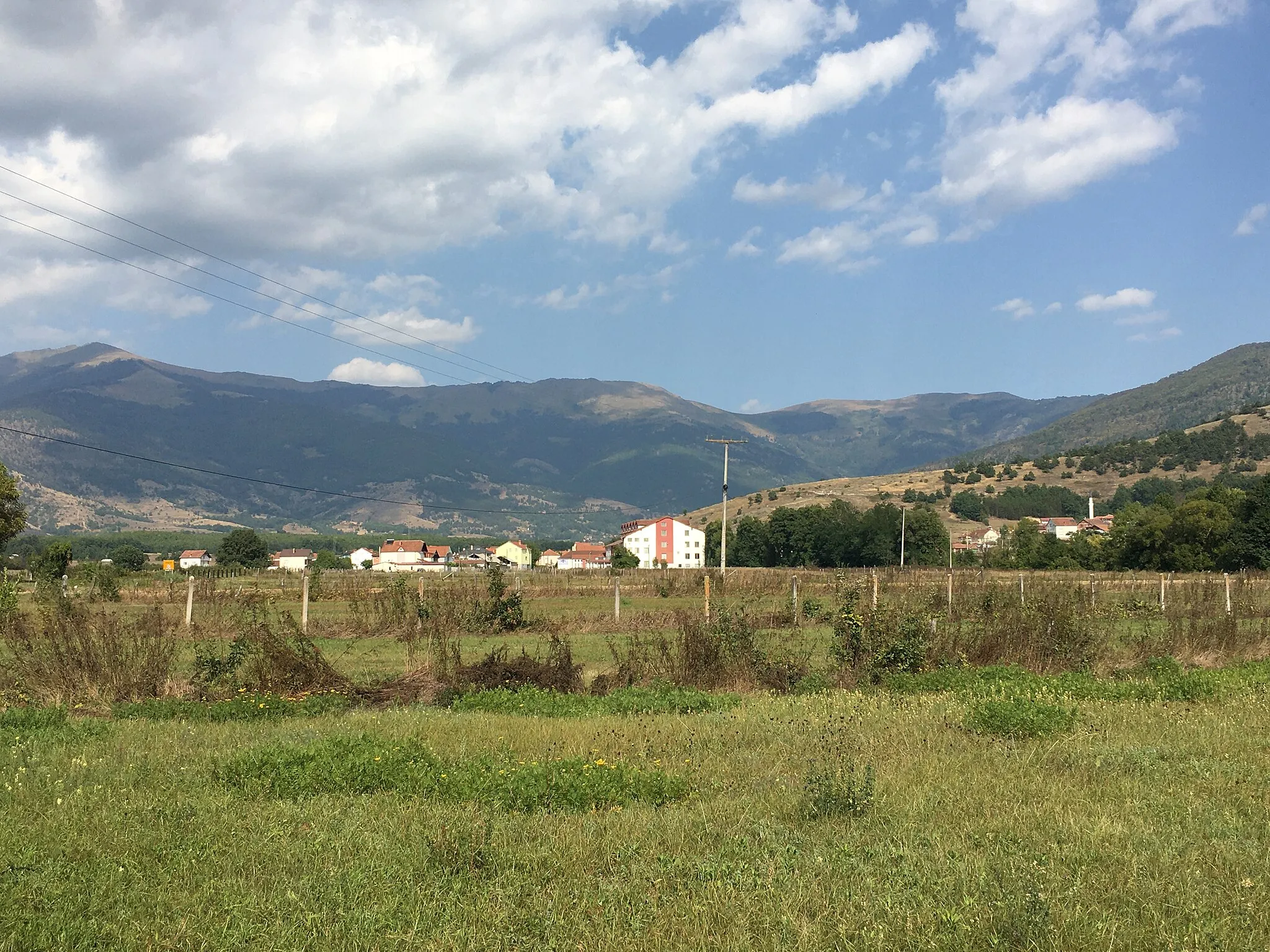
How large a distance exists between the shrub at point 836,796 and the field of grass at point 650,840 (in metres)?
0.03

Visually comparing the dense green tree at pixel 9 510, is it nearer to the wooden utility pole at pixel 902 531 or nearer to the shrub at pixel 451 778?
the shrub at pixel 451 778

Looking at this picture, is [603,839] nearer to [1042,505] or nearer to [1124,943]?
[1124,943]

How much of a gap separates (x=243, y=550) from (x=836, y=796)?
12207cm

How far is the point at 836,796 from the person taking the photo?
7520 mm

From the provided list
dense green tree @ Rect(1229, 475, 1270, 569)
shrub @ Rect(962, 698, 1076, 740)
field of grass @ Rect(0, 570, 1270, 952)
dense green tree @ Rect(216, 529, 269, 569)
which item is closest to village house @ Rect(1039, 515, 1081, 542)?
dense green tree @ Rect(1229, 475, 1270, 569)

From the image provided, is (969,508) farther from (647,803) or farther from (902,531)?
(647,803)

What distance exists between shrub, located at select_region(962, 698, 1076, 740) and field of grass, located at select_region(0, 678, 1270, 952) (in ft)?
0.42

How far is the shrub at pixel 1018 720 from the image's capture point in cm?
1052

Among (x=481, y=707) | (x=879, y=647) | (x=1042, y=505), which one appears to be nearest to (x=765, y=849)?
(x=481, y=707)

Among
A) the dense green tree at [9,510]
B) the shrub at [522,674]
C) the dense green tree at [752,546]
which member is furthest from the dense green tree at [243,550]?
the shrub at [522,674]

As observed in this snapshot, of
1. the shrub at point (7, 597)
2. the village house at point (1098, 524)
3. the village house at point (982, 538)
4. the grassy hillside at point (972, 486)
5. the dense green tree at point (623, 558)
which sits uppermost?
the grassy hillside at point (972, 486)

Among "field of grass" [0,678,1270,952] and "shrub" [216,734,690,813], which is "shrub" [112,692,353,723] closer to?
"field of grass" [0,678,1270,952]

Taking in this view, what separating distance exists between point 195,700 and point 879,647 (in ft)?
34.9

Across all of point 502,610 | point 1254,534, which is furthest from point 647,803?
point 1254,534
